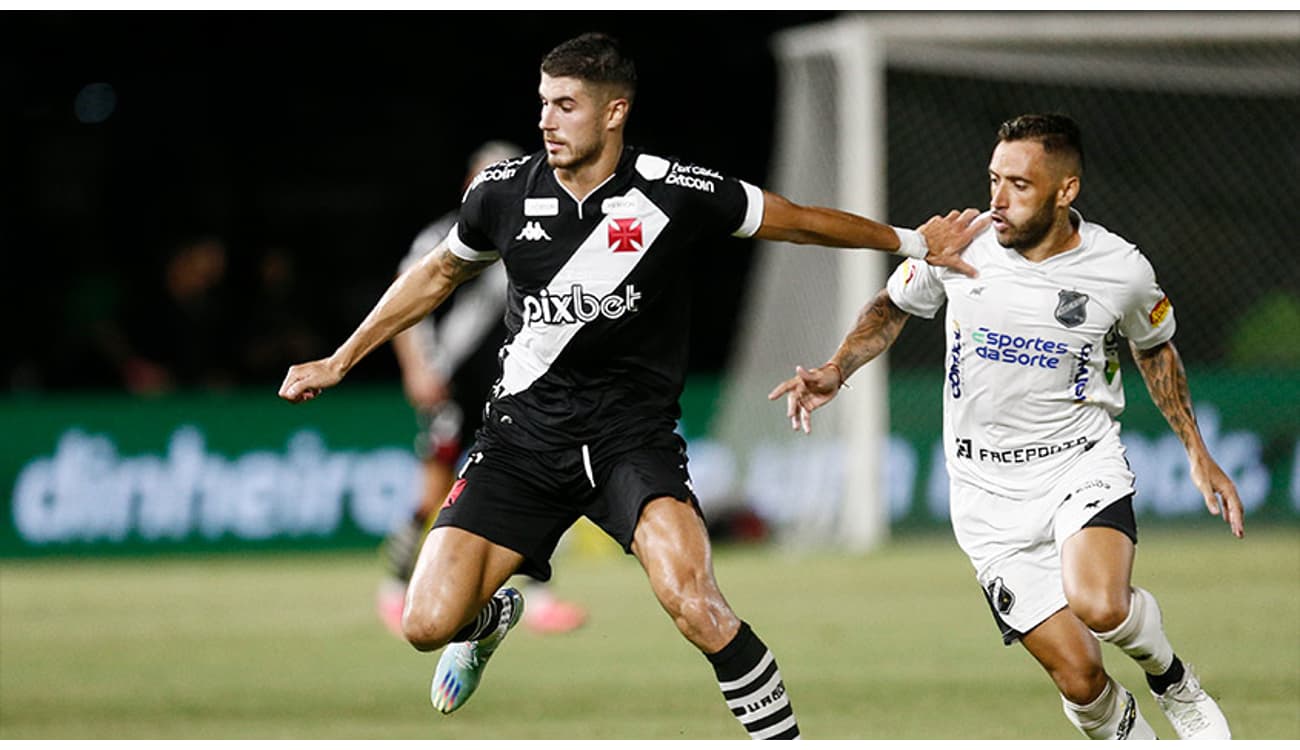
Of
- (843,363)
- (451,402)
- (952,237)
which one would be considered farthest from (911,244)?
(451,402)

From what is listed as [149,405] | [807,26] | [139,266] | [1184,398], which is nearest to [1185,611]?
[1184,398]

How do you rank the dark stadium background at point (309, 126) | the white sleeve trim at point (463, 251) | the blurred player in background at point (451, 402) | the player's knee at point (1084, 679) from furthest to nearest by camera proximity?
the dark stadium background at point (309, 126) < the blurred player in background at point (451, 402) < the white sleeve trim at point (463, 251) < the player's knee at point (1084, 679)

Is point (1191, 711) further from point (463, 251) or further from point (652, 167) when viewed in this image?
point (463, 251)

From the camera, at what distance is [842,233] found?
6.23 meters

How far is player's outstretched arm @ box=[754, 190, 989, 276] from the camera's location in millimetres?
6211

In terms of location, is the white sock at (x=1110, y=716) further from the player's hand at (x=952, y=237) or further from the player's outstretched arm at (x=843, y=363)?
the player's hand at (x=952, y=237)

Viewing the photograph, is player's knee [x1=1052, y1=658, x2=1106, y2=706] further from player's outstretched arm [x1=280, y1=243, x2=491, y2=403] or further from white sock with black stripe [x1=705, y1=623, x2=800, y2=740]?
player's outstretched arm [x1=280, y1=243, x2=491, y2=403]

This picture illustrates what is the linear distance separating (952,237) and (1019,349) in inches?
16.8

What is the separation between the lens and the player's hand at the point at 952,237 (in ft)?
20.8

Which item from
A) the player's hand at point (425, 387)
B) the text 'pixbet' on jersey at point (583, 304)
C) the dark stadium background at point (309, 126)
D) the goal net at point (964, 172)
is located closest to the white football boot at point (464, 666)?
the text 'pixbet' on jersey at point (583, 304)

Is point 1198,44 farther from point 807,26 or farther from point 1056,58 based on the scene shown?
point 807,26

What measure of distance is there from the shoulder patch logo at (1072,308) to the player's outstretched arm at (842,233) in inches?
11.9

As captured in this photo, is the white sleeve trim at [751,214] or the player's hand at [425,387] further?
the player's hand at [425,387]

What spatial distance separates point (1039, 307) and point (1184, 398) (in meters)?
0.62
